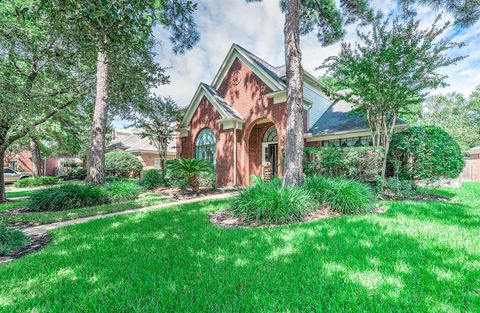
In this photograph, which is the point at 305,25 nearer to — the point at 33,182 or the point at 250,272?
the point at 250,272

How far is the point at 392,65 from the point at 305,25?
14.2 feet

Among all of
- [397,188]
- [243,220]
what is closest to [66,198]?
[243,220]

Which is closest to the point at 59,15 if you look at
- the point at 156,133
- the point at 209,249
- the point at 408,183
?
the point at 209,249

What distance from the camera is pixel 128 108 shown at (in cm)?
1295

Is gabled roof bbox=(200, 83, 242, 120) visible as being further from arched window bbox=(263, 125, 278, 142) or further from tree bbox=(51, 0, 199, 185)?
tree bbox=(51, 0, 199, 185)

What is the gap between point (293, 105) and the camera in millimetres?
6703

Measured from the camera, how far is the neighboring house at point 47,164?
104 feet

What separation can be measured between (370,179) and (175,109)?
38.1ft

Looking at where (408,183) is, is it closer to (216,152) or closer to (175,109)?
(216,152)

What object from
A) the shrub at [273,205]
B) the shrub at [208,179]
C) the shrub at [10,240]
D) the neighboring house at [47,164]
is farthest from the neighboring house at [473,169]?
the neighboring house at [47,164]

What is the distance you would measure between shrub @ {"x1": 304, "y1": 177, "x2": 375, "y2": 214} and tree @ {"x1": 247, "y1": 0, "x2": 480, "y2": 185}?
60 centimetres

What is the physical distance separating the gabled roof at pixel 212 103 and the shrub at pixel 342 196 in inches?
294

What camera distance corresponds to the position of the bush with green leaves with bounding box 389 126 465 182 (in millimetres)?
7965

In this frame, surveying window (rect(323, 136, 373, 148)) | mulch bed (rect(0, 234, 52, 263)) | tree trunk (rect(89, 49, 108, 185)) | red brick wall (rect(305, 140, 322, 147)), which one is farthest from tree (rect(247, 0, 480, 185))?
tree trunk (rect(89, 49, 108, 185))
